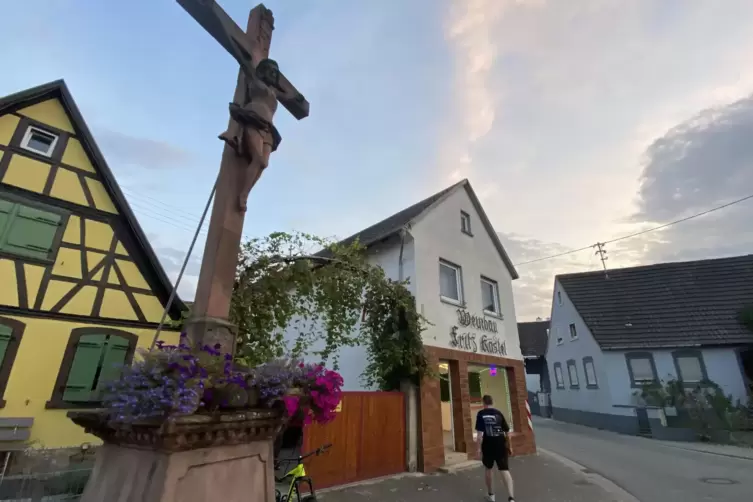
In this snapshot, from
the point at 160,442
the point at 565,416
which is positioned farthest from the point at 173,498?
the point at 565,416

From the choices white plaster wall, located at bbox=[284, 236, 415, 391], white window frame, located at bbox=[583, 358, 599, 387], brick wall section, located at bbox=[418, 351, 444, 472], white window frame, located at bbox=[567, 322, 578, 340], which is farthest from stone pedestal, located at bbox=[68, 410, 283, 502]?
white window frame, located at bbox=[567, 322, 578, 340]

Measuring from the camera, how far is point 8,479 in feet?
19.5

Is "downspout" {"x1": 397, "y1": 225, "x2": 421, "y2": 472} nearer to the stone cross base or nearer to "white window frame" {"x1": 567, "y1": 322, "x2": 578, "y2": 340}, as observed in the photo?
the stone cross base

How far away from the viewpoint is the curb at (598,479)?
745 cm

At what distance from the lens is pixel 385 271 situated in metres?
10.8

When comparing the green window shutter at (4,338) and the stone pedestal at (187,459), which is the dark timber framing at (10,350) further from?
the stone pedestal at (187,459)

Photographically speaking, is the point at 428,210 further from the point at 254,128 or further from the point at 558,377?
the point at 558,377

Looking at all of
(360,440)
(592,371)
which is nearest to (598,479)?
(360,440)

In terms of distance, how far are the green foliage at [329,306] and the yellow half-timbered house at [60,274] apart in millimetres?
2893

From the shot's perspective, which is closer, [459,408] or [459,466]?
[459,466]

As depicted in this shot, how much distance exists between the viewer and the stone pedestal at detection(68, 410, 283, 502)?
208cm

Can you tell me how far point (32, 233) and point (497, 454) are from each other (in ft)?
32.4

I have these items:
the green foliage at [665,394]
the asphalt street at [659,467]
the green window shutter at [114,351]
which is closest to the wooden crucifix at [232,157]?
the green window shutter at [114,351]

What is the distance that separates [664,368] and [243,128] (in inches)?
842
